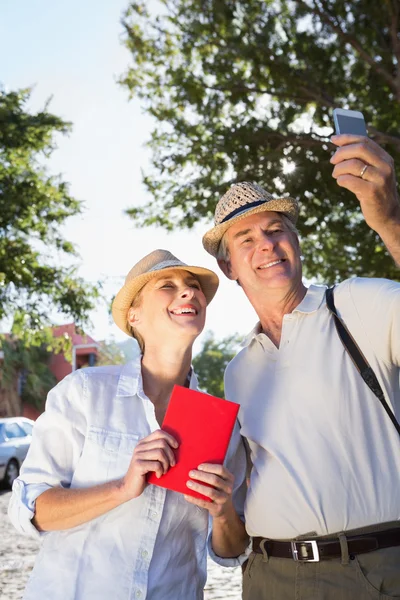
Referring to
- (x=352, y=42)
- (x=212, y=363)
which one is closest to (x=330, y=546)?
(x=352, y=42)

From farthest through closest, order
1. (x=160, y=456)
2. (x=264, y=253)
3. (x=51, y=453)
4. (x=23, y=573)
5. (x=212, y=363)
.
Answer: (x=212, y=363)
(x=23, y=573)
(x=264, y=253)
(x=51, y=453)
(x=160, y=456)

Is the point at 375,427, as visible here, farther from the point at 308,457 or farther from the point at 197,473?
the point at 197,473

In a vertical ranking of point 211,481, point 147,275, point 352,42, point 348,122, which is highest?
point 352,42

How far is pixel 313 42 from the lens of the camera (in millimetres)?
11453

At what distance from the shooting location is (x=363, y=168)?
2.29 m

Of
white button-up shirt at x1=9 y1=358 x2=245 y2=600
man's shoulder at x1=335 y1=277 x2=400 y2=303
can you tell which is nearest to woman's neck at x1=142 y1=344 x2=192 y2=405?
A: white button-up shirt at x1=9 y1=358 x2=245 y2=600

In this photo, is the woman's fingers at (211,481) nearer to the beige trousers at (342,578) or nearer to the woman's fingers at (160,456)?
the woman's fingers at (160,456)

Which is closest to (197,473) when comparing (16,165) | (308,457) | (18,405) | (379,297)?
(308,457)

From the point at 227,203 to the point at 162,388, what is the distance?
0.88m

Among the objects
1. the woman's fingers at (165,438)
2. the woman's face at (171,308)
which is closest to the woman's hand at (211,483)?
the woman's fingers at (165,438)

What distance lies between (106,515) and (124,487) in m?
0.24

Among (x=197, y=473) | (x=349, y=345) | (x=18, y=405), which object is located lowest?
(x=197, y=473)

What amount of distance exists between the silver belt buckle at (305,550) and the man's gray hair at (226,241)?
1343 mm

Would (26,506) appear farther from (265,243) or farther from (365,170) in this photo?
(365,170)
